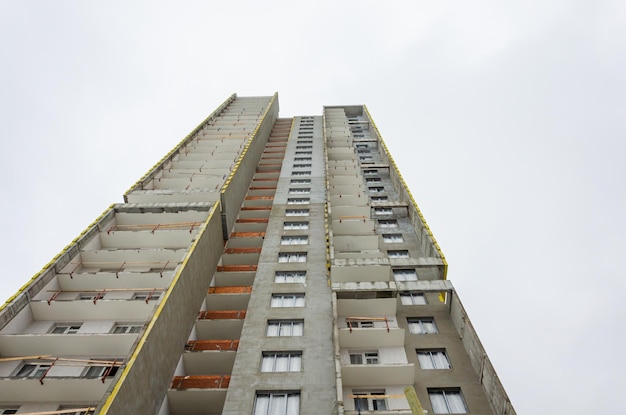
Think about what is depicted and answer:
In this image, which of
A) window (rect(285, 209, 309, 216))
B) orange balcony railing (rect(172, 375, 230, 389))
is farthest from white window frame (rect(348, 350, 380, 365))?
window (rect(285, 209, 309, 216))

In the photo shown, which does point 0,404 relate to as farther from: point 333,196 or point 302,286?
point 333,196

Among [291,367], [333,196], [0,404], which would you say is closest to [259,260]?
[291,367]

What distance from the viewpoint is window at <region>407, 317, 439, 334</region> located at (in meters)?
22.8

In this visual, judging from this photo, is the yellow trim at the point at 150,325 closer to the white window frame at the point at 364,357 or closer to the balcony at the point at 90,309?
the balcony at the point at 90,309

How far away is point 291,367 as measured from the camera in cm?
1938

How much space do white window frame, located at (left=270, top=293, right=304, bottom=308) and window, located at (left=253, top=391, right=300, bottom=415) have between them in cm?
629

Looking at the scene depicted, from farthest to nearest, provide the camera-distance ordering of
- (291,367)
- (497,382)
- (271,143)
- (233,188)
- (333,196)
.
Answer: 1. (271,143)
2. (333,196)
3. (233,188)
4. (291,367)
5. (497,382)

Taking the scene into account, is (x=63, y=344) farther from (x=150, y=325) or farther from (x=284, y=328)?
(x=284, y=328)

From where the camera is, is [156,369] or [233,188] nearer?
[156,369]

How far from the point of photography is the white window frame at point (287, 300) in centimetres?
2369

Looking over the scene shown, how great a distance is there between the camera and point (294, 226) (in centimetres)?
3331

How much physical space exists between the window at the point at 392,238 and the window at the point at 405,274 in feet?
16.9

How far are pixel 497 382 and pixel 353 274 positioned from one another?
10.3 m

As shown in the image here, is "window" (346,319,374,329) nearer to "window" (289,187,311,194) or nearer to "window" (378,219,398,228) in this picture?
"window" (378,219,398,228)
